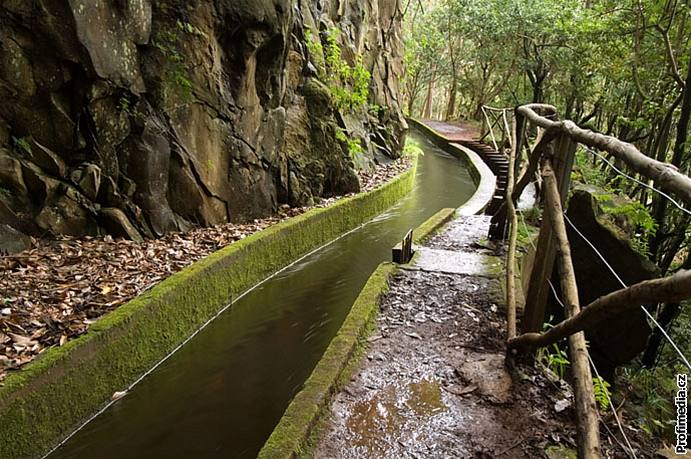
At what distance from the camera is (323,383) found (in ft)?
10.5

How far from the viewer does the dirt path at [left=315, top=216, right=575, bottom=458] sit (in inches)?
108

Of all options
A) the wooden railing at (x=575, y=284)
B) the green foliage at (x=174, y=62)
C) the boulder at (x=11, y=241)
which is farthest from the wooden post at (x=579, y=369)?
the green foliage at (x=174, y=62)

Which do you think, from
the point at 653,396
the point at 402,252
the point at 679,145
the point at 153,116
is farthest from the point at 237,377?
the point at 679,145

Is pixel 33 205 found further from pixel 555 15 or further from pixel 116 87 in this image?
pixel 555 15

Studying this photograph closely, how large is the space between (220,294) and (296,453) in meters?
4.19

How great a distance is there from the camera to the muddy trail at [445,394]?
2729 mm

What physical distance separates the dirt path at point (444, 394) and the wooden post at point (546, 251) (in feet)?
1.39

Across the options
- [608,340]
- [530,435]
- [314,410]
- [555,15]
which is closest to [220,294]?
[314,410]

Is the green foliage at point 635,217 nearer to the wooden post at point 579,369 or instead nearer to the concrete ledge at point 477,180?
the concrete ledge at point 477,180

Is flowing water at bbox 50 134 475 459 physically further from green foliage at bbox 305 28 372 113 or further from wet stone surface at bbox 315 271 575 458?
green foliage at bbox 305 28 372 113

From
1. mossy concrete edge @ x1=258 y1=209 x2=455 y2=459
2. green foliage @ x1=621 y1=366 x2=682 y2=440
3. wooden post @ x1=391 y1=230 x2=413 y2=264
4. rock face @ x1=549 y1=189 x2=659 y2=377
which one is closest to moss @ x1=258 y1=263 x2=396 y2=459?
mossy concrete edge @ x1=258 y1=209 x2=455 y2=459

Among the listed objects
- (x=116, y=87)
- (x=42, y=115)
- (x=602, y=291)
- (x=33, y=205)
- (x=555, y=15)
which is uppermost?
(x=555, y=15)

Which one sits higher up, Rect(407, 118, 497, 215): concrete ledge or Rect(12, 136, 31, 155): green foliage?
Rect(12, 136, 31, 155): green foliage

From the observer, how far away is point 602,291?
596 cm
